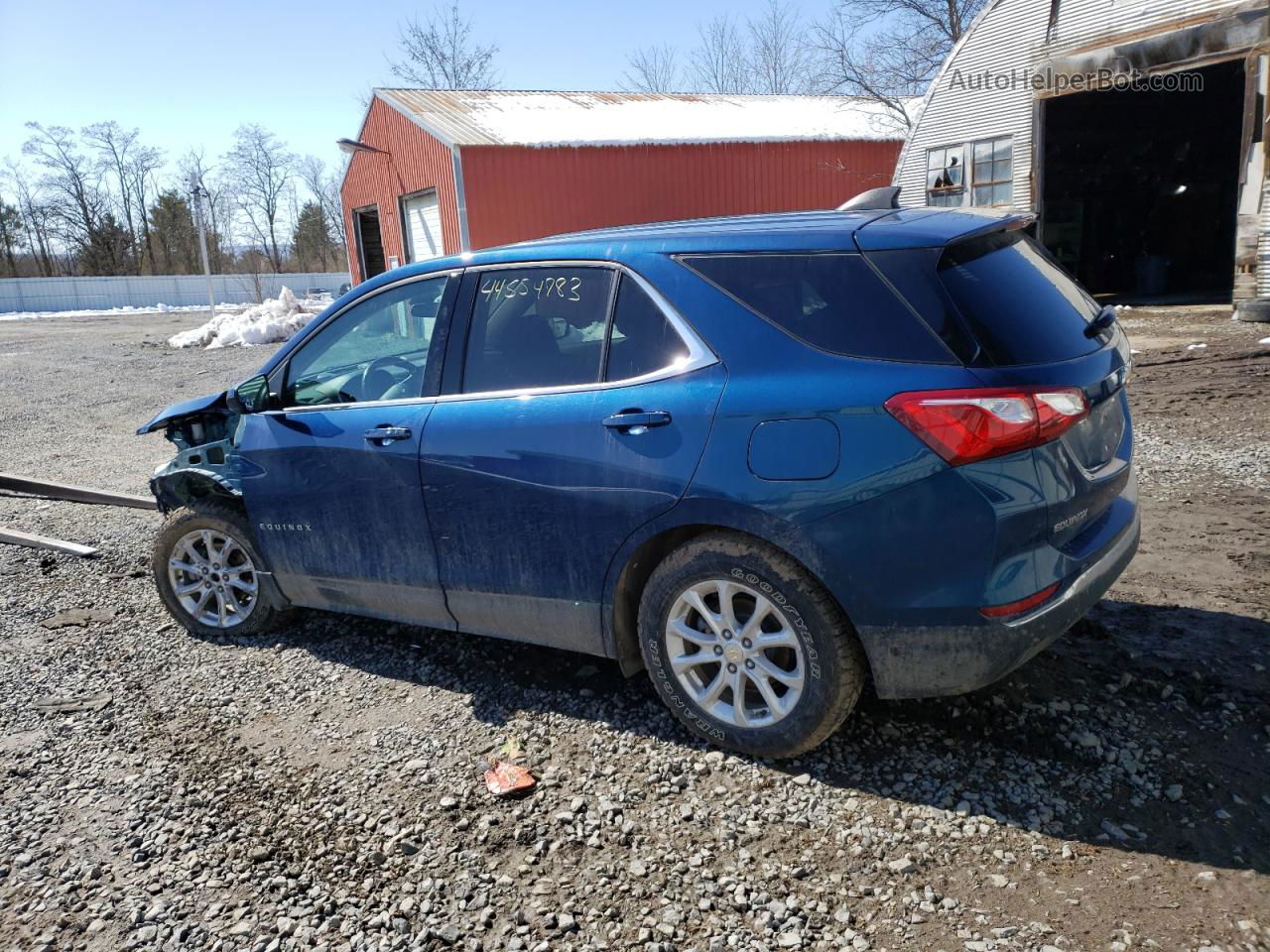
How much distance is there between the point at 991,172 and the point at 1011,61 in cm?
193

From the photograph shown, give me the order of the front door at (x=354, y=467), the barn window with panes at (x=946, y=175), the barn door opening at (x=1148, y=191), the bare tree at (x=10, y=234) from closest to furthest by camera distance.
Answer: the front door at (x=354, y=467) → the barn window with panes at (x=946, y=175) → the barn door opening at (x=1148, y=191) → the bare tree at (x=10, y=234)

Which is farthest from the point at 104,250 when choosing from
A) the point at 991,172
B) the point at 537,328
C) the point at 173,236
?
the point at 537,328

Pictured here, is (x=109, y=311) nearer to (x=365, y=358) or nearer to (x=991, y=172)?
(x=991, y=172)

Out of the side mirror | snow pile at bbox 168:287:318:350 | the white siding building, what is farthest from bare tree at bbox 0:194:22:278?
the side mirror

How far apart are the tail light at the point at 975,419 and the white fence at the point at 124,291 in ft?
166

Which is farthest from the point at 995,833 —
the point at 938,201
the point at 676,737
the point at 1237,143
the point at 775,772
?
the point at 1237,143

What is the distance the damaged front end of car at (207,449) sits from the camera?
4391mm

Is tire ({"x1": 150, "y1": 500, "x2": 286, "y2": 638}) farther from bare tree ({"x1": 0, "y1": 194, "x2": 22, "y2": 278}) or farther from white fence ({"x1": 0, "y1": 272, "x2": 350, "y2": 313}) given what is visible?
bare tree ({"x1": 0, "y1": 194, "x2": 22, "y2": 278})

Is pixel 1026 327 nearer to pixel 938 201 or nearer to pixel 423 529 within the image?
pixel 423 529

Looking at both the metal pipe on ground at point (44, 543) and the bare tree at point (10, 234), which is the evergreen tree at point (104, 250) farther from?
the metal pipe on ground at point (44, 543)

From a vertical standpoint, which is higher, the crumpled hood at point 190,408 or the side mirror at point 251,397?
the side mirror at point 251,397

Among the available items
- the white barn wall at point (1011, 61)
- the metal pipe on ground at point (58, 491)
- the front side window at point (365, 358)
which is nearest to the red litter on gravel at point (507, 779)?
the front side window at point (365, 358)
